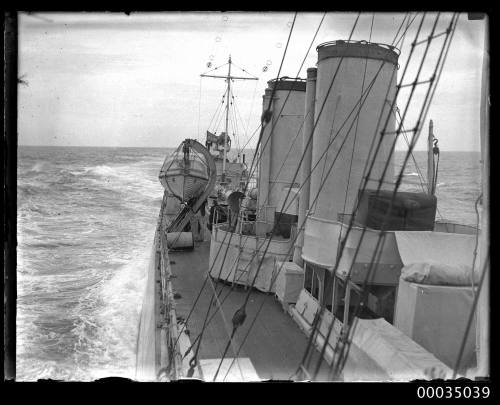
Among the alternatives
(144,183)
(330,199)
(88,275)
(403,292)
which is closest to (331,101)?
(330,199)

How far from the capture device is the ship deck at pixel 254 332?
766cm

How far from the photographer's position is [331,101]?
9281 millimetres

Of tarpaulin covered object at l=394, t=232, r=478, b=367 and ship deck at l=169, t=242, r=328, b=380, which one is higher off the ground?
tarpaulin covered object at l=394, t=232, r=478, b=367

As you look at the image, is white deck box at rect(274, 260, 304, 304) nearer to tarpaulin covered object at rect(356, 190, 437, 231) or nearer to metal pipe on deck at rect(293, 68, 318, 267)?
metal pipe on deck at rect(293, 68, 318, 267)

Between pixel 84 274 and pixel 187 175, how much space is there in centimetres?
672

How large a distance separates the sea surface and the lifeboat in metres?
4.53

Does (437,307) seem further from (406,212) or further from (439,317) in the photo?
(406,212)

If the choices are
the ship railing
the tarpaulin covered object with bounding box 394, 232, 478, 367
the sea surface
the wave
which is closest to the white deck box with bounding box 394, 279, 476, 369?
the tarpaulin covered object with bounding box 394, 232, 478, 367

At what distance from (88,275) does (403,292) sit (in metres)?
17.6

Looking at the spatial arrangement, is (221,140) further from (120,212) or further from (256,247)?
(256,247)

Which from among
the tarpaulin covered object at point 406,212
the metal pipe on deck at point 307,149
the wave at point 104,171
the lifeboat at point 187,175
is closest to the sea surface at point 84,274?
the tarpaulin covered object at point 406,212

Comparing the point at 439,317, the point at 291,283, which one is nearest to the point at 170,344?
the point at 291,283

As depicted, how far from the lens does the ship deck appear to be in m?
7.66

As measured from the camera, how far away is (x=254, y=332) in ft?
29.0
